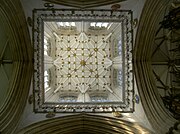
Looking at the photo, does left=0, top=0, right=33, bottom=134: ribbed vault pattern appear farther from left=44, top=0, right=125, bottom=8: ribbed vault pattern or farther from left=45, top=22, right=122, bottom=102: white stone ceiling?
left=45, top=22, right=122, bottom=102: white stone ceiling

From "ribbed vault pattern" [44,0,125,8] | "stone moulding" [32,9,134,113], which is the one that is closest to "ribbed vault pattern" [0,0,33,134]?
"stone moulding" [32,9,134,113]

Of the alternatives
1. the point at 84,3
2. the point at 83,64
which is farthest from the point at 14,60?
the point at 83,64

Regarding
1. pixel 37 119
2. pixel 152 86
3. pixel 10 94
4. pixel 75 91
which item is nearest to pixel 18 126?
pixel 37 119

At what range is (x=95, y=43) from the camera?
56.0ft

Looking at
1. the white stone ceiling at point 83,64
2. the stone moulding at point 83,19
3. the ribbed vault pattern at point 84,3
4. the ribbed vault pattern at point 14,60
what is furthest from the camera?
the white stone ceiling at point 83,64

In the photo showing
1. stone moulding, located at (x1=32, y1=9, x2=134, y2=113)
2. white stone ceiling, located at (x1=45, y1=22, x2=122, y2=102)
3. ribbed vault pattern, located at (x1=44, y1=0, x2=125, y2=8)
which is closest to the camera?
ribbed vault pattern, located at (x1=44, y1=0, x2=125, y2=8)

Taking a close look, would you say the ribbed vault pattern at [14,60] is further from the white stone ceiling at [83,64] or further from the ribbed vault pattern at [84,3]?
the white stone ceiling at [83,64]

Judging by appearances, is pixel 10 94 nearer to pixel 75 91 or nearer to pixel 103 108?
pixel 103 108

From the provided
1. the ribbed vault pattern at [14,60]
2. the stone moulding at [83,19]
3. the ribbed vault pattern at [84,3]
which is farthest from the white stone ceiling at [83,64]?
the ribbed vault pattern at [84,3]

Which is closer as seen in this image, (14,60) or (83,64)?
(14,60)

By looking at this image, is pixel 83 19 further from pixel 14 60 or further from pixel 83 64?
pixel 83 64

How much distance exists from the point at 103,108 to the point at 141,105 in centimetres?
171

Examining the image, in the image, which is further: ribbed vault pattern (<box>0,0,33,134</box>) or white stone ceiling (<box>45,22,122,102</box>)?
white stone ceiling (<box>45,22,122,102</box>)

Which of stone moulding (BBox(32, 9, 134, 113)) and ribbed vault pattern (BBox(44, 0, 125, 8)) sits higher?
ribbed vault pattern (BBox(44, 0, 125, 8))
